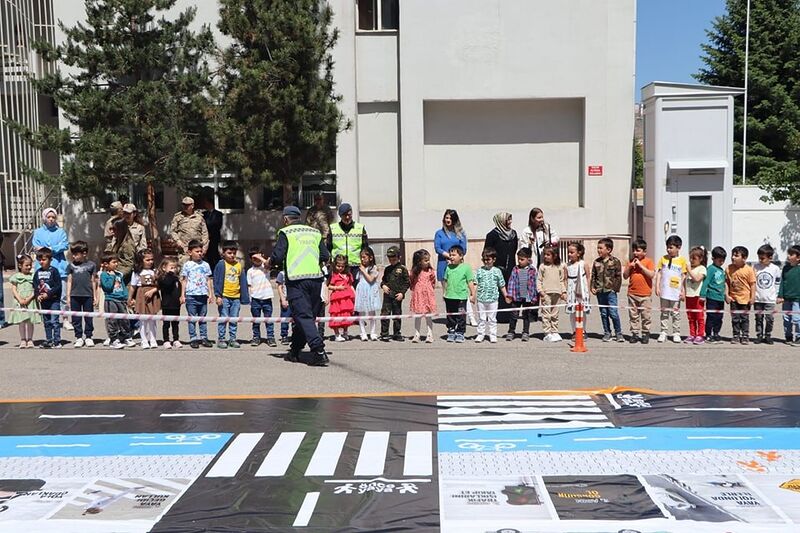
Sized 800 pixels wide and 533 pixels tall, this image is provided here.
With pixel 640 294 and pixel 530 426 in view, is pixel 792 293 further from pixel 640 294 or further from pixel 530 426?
pixel 530 426

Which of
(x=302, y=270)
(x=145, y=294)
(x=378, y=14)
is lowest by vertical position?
(x=145, y=294)

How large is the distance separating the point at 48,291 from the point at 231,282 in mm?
2527

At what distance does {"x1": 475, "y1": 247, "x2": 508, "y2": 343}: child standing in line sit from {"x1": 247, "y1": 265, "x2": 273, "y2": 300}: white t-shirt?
2976 mm

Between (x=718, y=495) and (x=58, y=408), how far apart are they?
21.0 ft

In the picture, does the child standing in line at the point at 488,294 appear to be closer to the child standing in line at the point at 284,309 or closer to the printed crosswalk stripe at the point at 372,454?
the child standing in line at the point at 284,309

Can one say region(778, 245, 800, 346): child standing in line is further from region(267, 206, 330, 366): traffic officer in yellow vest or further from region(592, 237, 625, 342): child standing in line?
region(267, 206, 330, 366): traffic officer in yellow vest

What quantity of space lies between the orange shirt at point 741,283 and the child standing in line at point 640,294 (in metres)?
1.08

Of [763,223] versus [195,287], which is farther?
[763,223]

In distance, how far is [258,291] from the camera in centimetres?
1244

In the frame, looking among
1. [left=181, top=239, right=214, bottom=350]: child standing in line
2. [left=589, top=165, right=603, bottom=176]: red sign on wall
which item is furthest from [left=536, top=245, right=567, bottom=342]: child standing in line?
[left=589, top=165, right=603, bottom=176]: red sign on wall

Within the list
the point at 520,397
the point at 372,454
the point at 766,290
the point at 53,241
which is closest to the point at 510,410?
the point at 520,397

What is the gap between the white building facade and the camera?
20.6m

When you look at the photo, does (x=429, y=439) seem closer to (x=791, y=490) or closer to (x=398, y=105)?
(x=791, y=490)

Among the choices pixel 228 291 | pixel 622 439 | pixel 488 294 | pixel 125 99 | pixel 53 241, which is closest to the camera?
pixel 622 439
